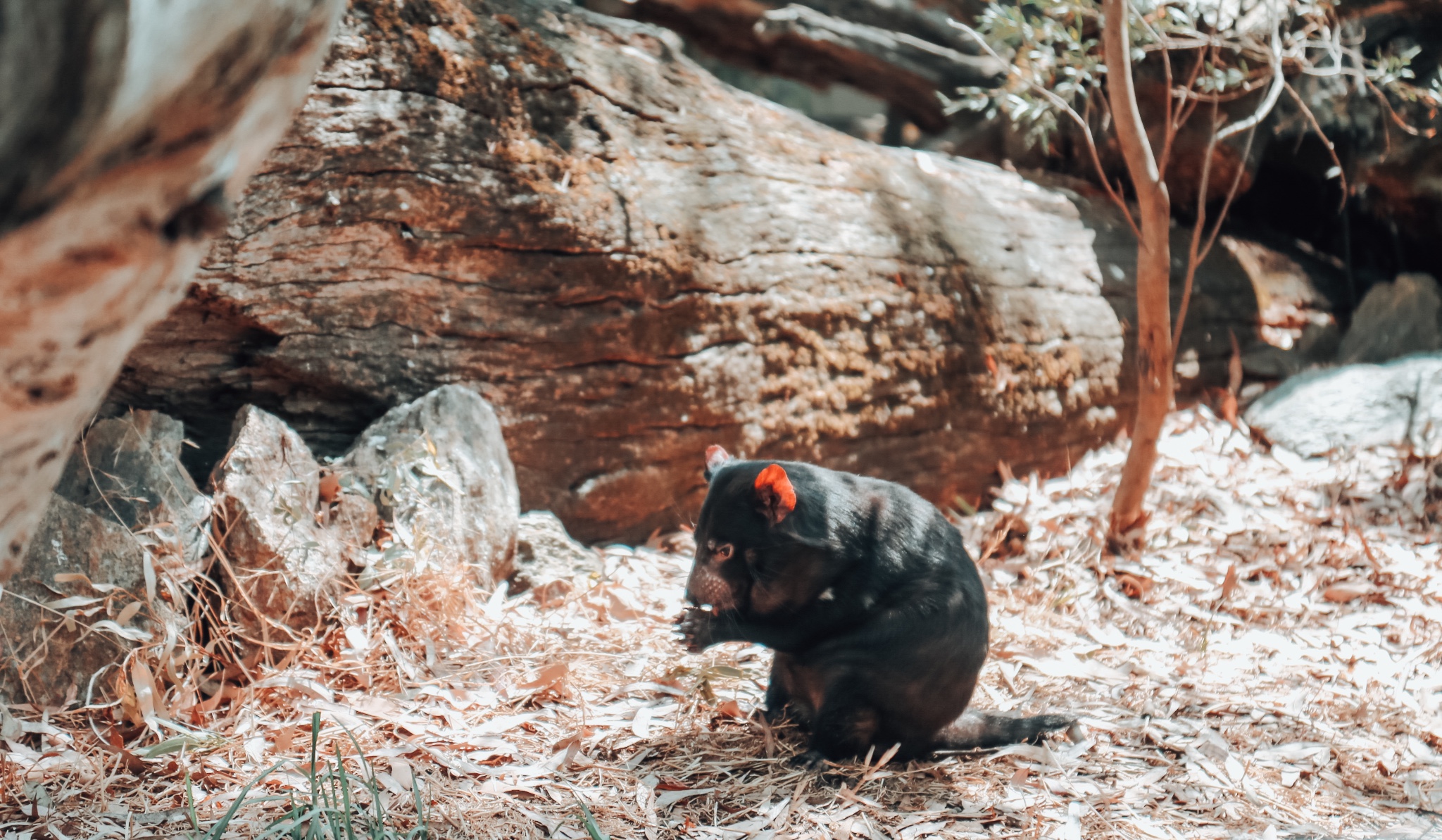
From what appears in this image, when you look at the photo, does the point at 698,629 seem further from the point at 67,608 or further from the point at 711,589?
the point at 67,608

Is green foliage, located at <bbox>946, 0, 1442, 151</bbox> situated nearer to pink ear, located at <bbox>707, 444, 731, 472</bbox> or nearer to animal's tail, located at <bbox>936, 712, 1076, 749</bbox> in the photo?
pink ear, located at <bbox>707, 444, 731, 472</bbox>

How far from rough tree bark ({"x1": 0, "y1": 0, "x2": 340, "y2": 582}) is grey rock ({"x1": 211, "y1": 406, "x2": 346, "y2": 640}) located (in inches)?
77.9

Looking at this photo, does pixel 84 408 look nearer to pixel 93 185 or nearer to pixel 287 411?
pixel 93 185

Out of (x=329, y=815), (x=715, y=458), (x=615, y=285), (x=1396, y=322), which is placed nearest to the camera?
(x=329, y=815)

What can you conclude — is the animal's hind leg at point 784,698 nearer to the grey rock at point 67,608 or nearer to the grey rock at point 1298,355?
the grey rock at point 67,608

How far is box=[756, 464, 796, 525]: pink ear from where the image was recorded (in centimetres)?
267

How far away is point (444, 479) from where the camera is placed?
3547 millimetres

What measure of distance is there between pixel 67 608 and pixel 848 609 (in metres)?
2.29

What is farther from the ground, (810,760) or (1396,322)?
(1396,322)

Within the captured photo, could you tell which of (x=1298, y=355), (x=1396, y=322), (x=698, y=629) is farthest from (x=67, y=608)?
(x=1396, y=322)

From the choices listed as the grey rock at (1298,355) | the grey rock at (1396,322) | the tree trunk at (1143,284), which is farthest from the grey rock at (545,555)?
the grey rock at (1396,322)

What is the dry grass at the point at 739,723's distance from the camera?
240cm

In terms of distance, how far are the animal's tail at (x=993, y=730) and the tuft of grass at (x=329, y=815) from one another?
1.52 meters

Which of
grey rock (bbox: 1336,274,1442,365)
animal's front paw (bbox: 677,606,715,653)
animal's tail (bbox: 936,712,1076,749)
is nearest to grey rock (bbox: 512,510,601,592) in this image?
animal's front paw (bbox: 677,606,715,653)
